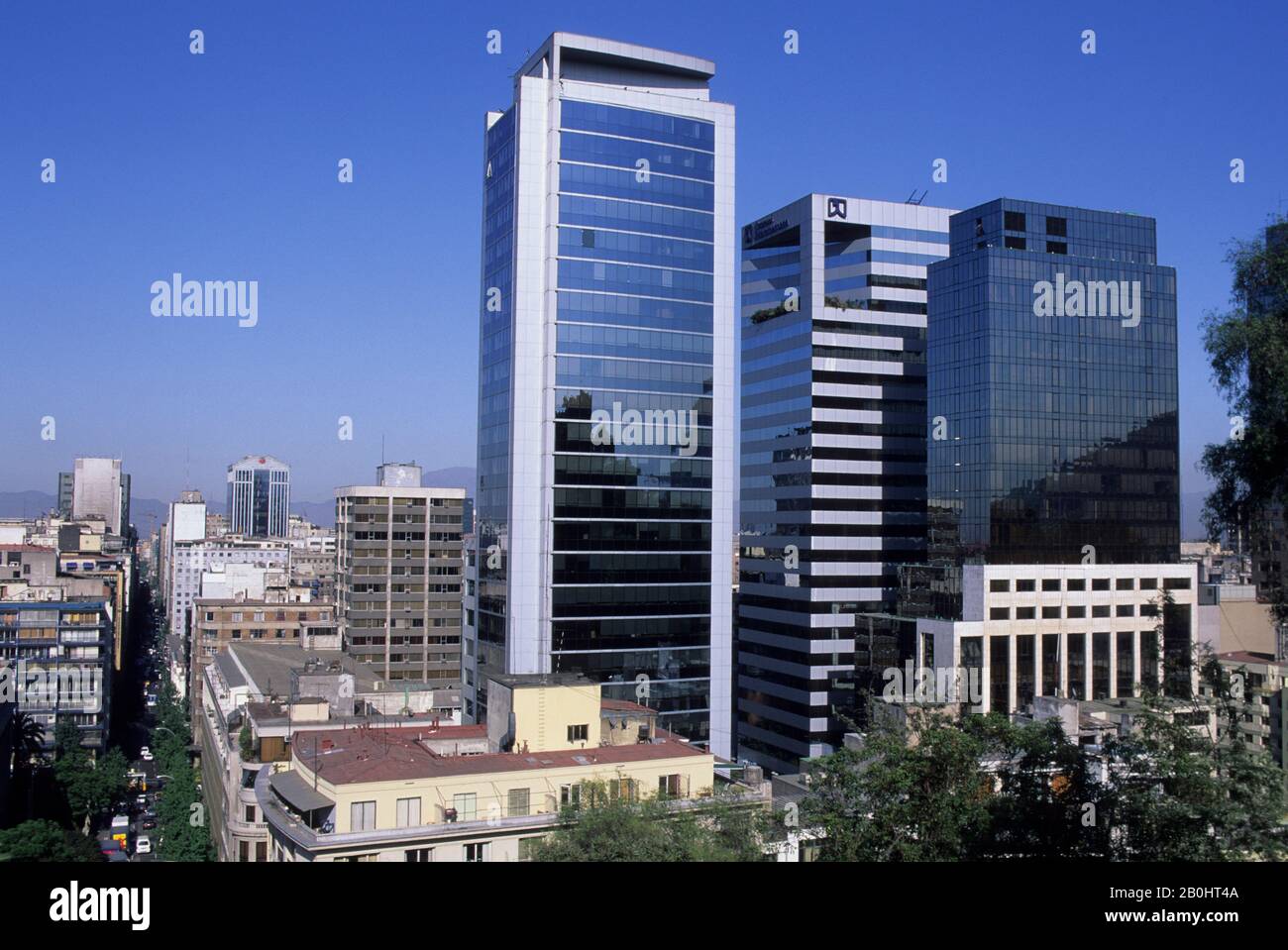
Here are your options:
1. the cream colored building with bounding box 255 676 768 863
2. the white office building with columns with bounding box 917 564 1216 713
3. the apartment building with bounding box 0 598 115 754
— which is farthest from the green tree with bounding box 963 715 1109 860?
the apartment building with bounding box 0 598 115 754

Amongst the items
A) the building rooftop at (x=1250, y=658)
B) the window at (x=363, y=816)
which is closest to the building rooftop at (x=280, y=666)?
the window at (x=363, y=816)

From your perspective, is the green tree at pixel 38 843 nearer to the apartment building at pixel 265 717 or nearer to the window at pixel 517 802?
the apartment building at pixel 265 717

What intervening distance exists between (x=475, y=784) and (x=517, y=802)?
1.11 metres

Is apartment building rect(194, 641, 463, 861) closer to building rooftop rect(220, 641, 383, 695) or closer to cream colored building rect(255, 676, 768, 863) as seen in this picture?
building rooftop rect(220, 641, 383, 695)

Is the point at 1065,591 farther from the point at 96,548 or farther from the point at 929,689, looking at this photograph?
the point at 96,548

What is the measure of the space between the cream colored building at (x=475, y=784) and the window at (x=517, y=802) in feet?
0.08

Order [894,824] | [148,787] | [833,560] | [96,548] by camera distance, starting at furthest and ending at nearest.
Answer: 1. [96,548]
2. [148,787]
3. [833,560]
4. [894,824]

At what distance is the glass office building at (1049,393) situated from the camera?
54.8 meters

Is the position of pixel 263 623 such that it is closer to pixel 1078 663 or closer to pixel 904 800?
pixel 1078 663

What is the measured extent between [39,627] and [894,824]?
70854 millimetres

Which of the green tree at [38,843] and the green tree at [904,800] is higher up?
the green tree at [904,800]

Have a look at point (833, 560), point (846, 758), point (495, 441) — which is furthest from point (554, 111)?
point (846, 758)

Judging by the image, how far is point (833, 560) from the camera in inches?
2419
